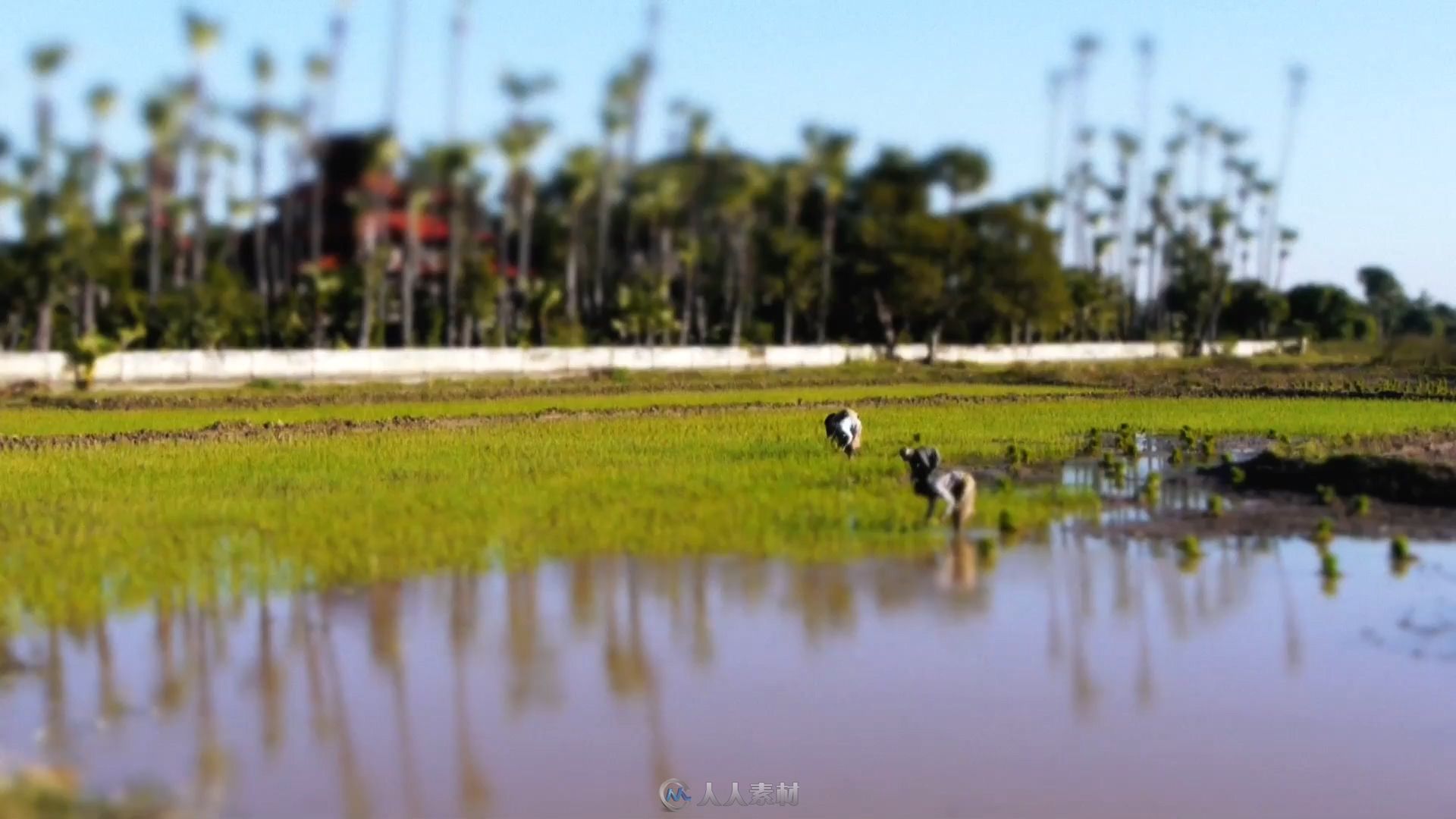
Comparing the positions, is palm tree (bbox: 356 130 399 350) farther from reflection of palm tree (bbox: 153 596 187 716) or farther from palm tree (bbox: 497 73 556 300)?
reflection of palm tree (bbox: 153 596 187 716)

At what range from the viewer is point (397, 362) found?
43.4m

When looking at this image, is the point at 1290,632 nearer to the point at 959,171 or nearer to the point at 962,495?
the point at 962,495

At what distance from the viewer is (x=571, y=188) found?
62.3m

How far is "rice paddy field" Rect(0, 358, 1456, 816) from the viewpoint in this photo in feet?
25.5

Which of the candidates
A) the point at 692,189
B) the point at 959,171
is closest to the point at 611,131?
the point at 692,189

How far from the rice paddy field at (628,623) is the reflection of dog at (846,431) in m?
0.33

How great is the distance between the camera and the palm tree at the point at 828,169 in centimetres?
6762

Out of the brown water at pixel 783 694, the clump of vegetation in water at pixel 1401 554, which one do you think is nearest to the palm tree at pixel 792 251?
the clump of vegetation in water at pixel 1401 554

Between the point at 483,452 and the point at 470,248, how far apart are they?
37.2 m

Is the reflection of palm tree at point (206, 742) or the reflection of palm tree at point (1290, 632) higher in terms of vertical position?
the reflection of palm tree at point (1290, 632)

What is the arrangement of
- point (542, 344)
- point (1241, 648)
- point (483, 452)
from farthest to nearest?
1. point (542, 344)
2. point (483, 452)
3. point (1241, 648)

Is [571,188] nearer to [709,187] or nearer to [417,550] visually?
[709,187]

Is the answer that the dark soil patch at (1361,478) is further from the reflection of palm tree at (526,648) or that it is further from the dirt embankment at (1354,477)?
the reflection of palm tree at (526,648)

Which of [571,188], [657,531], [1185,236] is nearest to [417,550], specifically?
[657,531]
